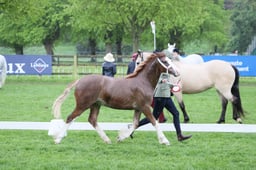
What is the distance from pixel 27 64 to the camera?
3019 centimetres

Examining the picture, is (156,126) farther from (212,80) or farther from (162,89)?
(212,80)

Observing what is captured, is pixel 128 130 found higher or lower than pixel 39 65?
higher

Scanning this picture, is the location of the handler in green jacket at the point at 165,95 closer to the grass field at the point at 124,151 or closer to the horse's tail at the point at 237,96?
the grass field at the point at 124,151

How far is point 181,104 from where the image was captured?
14.5 metres

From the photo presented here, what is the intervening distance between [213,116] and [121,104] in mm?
5984

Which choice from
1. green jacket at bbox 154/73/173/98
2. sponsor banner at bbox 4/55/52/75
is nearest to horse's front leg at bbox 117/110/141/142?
green jacket at bbox 154/73/173/98

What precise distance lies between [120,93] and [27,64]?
20597mm

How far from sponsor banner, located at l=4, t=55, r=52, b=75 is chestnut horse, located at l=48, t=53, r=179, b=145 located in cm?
2011

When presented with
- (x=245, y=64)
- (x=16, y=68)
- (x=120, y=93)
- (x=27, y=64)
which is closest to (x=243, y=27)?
(x=245, y=64)

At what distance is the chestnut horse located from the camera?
10320mm

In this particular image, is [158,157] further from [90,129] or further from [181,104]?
[181,104]

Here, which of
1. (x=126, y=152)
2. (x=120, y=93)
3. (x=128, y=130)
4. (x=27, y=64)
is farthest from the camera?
(x=27, y=64)

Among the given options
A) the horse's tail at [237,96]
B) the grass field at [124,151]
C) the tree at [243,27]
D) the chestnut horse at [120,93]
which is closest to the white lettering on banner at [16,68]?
the grass field at [124,151]

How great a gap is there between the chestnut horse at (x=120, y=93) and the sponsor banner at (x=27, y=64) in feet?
66.0
